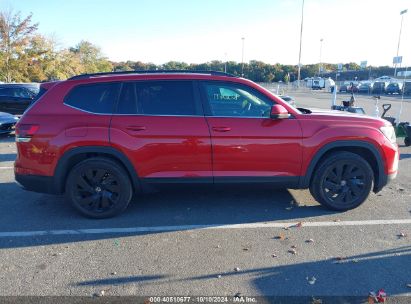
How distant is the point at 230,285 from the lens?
2.84 m

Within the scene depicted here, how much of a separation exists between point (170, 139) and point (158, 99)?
0.56 meters

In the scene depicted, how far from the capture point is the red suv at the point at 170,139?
4039mm

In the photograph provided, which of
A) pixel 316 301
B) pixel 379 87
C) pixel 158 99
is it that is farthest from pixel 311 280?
pixel 379 87

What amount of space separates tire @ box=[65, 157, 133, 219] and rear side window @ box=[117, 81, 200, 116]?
2.47ft

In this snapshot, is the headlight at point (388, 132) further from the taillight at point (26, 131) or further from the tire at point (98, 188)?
the taillight at point (26, 131)

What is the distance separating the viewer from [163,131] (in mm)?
4020

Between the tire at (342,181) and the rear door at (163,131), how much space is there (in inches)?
59.5

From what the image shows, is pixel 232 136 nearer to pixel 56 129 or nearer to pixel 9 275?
pixel 56 129

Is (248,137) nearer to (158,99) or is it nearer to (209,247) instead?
(158,99)

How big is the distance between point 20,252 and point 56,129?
148 cm

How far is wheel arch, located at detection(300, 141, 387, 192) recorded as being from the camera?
4223mm

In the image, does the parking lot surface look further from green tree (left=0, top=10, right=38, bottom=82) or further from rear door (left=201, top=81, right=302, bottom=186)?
green tree (left=0, top=10, right=38, bottom=82)


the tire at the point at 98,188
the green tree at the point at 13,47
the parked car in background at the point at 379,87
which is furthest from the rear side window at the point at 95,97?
the parked car in background at the point at 379,87

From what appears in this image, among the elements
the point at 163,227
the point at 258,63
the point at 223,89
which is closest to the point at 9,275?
the point at 163,227
